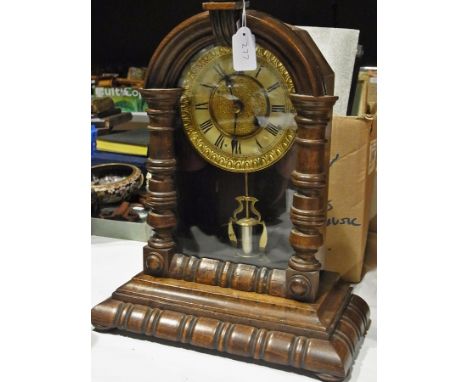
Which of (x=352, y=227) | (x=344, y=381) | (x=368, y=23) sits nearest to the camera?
(x=344, y=381)

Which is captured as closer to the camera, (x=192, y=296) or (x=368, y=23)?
(x=192, y=296)

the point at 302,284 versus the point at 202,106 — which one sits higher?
the point at 202,106

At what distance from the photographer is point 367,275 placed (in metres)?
1.15

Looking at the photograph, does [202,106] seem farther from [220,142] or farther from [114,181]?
[114,181]

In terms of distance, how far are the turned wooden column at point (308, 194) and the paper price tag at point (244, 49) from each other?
0.27ft

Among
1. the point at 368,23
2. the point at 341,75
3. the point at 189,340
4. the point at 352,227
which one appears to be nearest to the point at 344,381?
the point at 189,340

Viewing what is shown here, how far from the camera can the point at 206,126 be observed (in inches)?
35.9

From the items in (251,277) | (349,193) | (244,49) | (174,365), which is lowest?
(174,365)

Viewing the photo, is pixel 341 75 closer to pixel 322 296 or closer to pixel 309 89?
pixel 309 89

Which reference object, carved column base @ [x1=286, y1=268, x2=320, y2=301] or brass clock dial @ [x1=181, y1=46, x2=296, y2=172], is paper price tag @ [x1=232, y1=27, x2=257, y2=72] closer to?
brass clock dial @ [x1=181, y1=46, x2=296, y2=172]

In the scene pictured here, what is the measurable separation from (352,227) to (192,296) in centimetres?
36

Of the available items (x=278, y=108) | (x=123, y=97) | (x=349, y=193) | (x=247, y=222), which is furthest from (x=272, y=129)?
(x=123, y=97)

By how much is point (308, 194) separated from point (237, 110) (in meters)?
0.18

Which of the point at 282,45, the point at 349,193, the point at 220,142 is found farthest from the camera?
the point at 349,193
